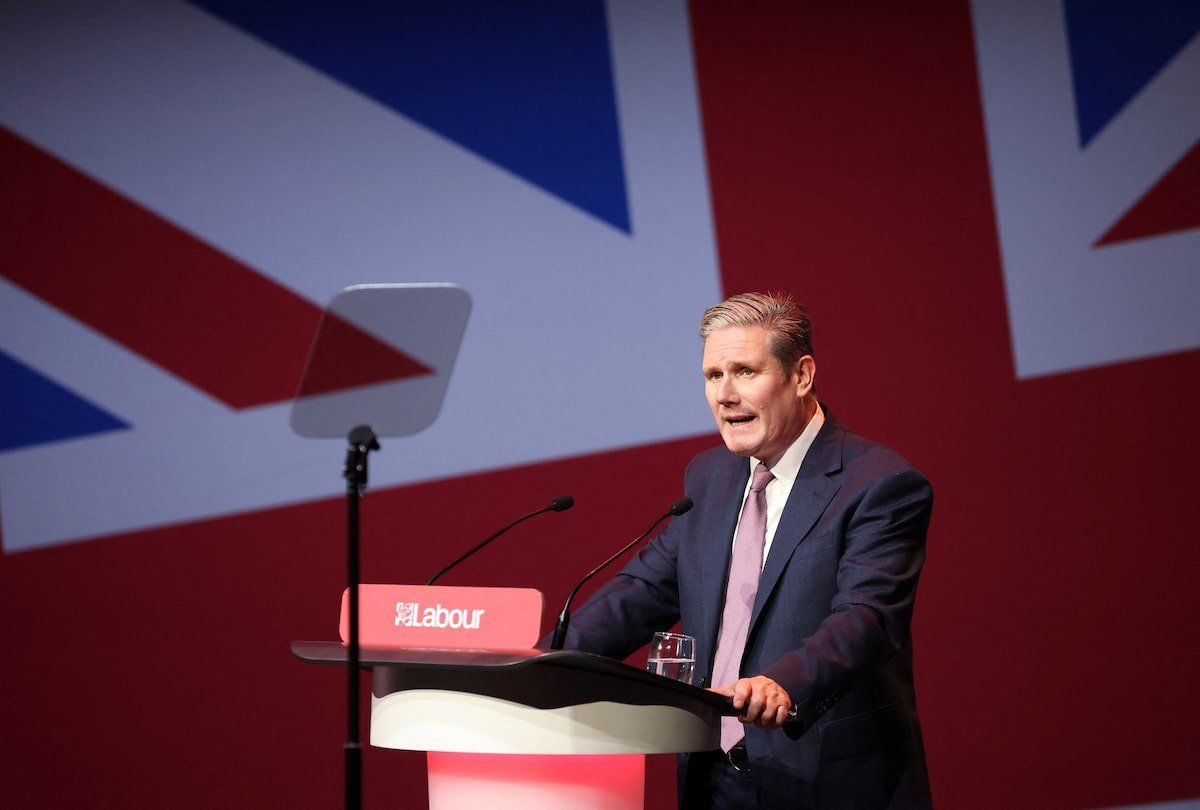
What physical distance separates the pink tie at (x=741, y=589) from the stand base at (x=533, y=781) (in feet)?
1.85

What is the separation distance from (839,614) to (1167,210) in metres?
2.09

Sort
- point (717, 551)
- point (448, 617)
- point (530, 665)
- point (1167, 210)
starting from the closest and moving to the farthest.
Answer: point (530, 665)
point (448, 617)
point (717, 551)
point (1167, 210)

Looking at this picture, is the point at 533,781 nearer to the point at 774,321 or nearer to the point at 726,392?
the point at 726,392

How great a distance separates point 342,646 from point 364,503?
1.90 metres

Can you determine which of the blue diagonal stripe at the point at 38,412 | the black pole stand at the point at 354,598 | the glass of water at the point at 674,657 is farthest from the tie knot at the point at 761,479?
the blue diagonal stripe at the point at 38,412

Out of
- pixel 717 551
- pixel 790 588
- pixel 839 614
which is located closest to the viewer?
pixel 839 614

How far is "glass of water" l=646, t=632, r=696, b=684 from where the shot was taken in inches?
95.4

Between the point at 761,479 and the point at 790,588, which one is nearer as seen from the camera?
the point at 790,588

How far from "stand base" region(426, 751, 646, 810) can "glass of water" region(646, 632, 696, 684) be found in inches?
16.2

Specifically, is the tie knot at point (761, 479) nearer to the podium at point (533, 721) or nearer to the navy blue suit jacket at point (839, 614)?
the navy blue suit jacket at point (839, 614)

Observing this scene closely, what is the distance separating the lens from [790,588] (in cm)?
253

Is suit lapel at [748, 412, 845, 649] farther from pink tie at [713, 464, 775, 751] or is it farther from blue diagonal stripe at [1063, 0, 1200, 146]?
blue diagonal stripe at [1063, 0, 1200, 146]

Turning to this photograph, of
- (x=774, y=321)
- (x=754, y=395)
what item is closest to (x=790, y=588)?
(x=754, y=395)

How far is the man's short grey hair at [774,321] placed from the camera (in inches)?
107
